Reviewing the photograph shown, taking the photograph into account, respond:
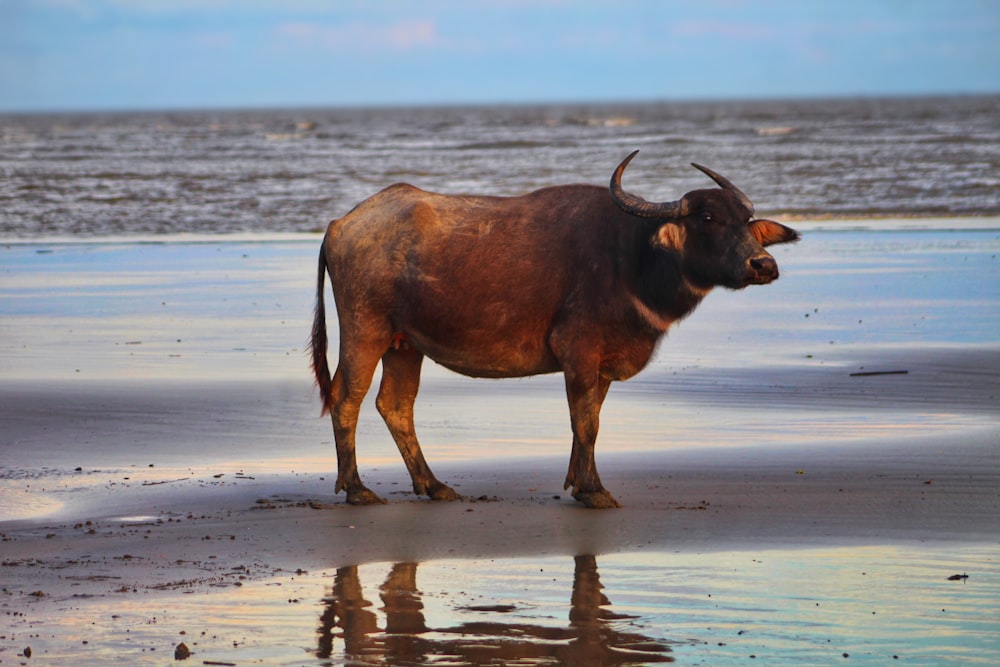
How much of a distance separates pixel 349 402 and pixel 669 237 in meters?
2.20

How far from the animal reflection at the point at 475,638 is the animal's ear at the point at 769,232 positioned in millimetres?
2648

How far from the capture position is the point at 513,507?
8.41 meters

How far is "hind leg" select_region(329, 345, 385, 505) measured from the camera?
880cm

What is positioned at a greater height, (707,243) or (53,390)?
(707,243)

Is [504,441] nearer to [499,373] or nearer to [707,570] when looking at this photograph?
[499,373]

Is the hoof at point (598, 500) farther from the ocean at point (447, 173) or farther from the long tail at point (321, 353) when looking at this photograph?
the ocean at point (447, 173)

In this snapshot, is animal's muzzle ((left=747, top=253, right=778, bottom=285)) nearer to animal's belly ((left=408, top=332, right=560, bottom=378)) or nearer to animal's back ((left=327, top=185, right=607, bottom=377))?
animal's back ((left=327, top=185, right=607, bottom=377))

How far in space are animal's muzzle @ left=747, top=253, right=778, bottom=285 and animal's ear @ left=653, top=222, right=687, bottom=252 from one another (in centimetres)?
44

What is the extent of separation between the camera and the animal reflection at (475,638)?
5.66 m

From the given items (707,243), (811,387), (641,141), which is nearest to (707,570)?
(707,243)

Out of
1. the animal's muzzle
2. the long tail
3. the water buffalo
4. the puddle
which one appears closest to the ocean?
the long tail

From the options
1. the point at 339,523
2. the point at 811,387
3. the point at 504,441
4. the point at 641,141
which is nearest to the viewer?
the point at 339,523

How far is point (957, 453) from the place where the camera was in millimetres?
9570

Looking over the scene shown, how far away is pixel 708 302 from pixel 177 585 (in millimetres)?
11421
